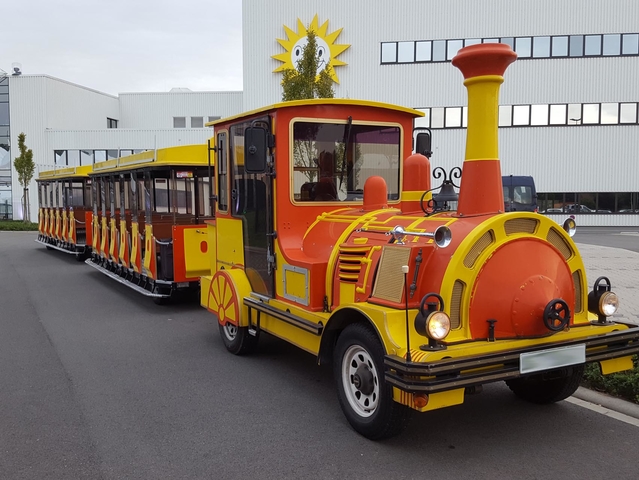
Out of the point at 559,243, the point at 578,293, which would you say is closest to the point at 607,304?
the point at 578,293

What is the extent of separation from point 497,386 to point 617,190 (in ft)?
85.0

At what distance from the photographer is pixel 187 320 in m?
8.76

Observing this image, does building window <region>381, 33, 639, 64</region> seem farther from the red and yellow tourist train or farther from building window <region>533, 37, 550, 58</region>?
the red and yellow tourist train

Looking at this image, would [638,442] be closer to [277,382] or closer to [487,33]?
[277,382]

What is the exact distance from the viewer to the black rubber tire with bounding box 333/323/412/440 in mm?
3957

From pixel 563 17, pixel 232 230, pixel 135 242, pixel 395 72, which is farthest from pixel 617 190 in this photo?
pixel 232 230

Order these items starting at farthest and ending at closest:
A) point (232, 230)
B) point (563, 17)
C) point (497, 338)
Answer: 1. point (563, 17)
2. point (232, 230)
3. point (497, 338)

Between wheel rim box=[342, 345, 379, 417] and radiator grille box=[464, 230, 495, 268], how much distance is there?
94 cm

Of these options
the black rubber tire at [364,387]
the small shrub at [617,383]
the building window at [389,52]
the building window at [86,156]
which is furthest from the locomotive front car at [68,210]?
the building window at [389,52]

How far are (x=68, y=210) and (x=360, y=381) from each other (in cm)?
1593

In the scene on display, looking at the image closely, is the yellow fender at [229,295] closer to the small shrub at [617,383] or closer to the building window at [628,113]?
the small shrub at [617,383]

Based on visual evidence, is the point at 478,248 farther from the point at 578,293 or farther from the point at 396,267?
the point at 578,293

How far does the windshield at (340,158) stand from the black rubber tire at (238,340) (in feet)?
5.87

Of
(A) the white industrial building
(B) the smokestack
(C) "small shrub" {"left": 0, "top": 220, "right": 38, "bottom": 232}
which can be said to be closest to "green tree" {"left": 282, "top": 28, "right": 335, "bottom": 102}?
(B) the smokestack
